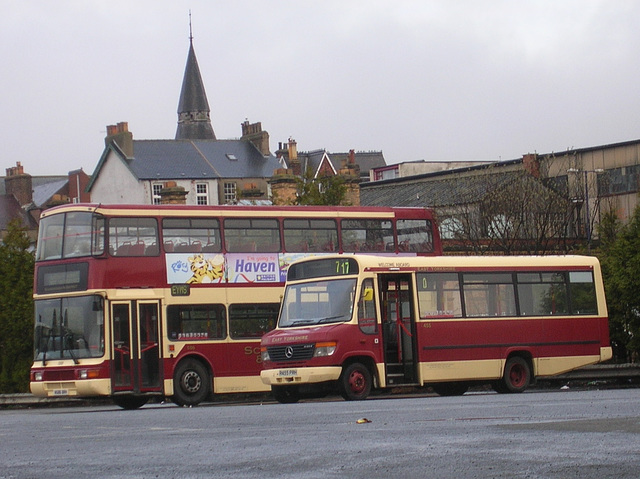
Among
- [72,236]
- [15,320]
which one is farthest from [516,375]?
[15,320]

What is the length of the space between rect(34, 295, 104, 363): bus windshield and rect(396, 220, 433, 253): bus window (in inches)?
301

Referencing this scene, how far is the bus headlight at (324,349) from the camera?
74.9 feet

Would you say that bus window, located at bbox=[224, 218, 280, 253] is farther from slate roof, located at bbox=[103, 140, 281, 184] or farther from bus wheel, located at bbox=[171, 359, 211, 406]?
slate roof, located at bbox=[103, 140, 281, 184]

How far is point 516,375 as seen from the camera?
2611cm

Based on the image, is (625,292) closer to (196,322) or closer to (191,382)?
(196,322)

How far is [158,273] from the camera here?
2608 centimetres

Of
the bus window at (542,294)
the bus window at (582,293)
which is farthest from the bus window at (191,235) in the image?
the bus window at (582,293)

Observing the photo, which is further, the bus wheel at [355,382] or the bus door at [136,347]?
the bus door at [136,347]

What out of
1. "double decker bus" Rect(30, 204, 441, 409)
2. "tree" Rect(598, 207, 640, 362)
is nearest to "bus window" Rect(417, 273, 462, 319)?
"double decker bus" Rect(30, 204, 441, 409)

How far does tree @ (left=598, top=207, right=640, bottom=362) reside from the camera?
109ft

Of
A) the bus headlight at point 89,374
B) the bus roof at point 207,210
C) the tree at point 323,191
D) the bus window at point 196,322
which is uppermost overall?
the tree at point 323,191

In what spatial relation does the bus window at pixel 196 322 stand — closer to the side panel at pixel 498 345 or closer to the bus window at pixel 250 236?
the bus window at pixel 250 236

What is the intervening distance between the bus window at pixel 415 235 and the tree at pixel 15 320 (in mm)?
12580

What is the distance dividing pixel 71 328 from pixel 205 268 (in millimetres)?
3151
